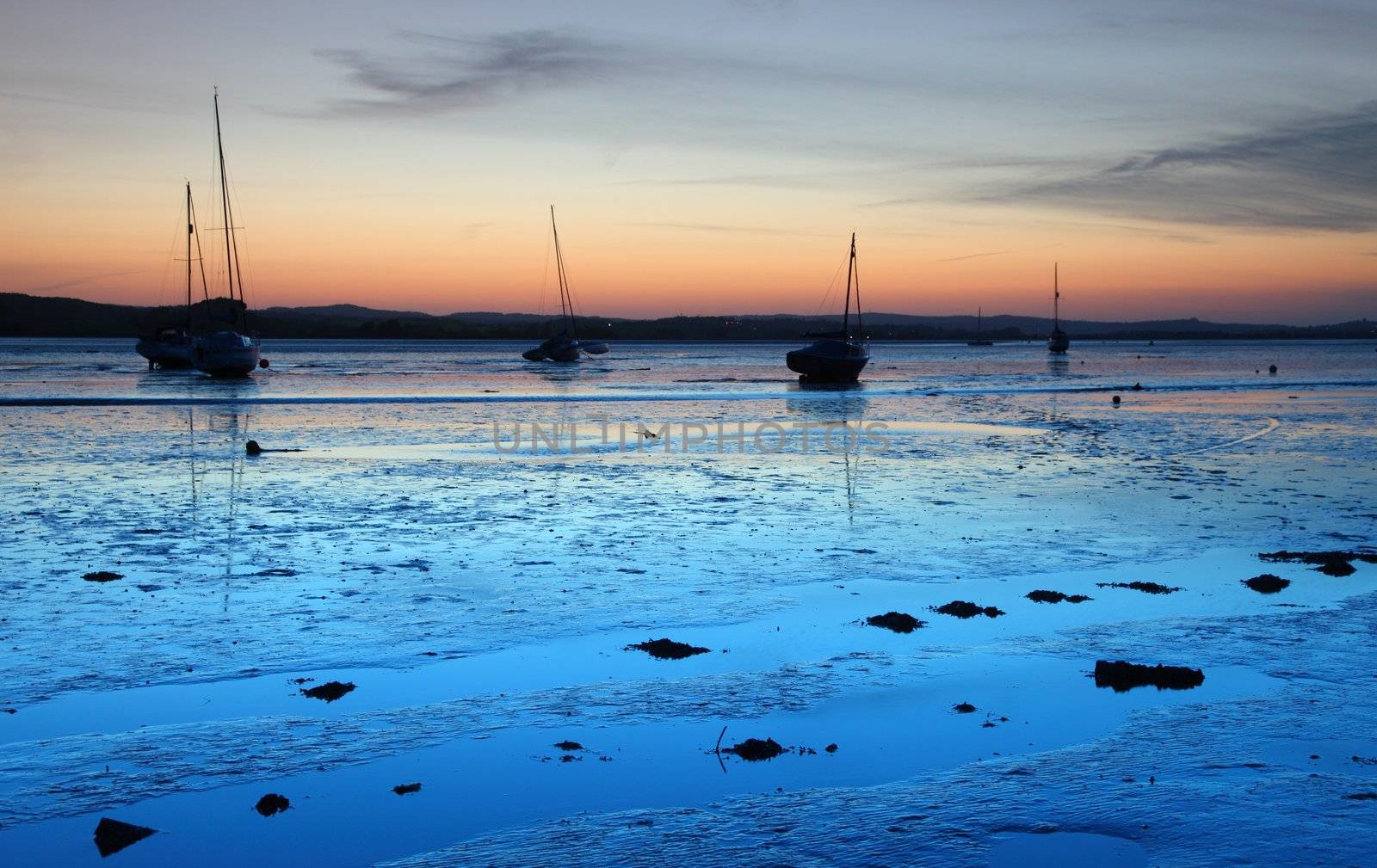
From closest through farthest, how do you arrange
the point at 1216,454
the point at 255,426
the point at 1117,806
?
the point at 1117,806
the point at 1216,454
the point at 255,426

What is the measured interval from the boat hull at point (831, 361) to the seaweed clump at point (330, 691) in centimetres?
Result: 5544

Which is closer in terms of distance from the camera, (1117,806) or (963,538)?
(1117,806)

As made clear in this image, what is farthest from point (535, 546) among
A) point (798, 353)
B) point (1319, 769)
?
point (798, 353)

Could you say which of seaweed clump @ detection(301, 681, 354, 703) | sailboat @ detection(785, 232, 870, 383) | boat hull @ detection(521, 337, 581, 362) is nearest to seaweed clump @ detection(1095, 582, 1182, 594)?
seaweed clump @ detection(301, 681, 354, 703)

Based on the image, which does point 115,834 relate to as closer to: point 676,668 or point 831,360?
point 676,668

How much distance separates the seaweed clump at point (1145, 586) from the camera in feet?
35.4

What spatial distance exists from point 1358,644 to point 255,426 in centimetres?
2858

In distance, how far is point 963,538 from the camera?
13.6 meters

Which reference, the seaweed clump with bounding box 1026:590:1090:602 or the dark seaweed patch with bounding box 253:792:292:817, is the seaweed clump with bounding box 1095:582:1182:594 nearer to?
the seaweed clump with bounding box 1026:590:1090:602

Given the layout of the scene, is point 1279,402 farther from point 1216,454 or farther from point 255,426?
point 255,426

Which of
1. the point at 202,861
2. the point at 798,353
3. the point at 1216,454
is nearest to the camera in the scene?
the point at 202,861

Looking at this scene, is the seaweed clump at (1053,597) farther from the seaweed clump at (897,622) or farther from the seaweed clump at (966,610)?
the seaweed clump at (897,622)

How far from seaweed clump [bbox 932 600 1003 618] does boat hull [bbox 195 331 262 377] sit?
57028mm

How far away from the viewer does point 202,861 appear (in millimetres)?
5207
